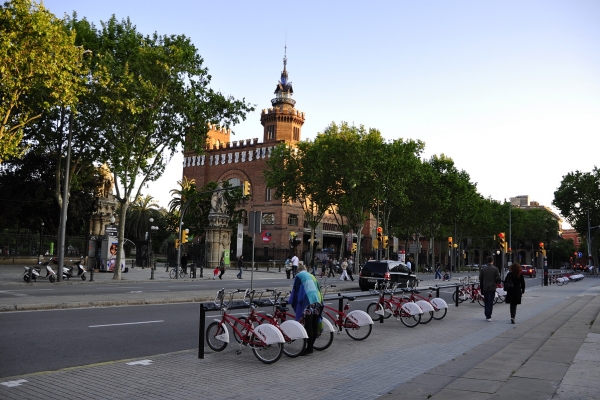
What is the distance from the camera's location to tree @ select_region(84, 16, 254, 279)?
27.4m

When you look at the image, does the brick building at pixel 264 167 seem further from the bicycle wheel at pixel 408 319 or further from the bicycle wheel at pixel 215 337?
the bicycle wheel at pixel 215 337

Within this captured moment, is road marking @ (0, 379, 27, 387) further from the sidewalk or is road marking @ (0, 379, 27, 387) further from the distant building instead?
the distant building

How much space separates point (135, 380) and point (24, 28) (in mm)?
17466

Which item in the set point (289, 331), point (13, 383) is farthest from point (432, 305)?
point (13, 383)

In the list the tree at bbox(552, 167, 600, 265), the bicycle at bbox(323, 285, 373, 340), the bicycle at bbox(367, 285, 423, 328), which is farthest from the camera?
the tree at bbox(552, 167, 600, 265)

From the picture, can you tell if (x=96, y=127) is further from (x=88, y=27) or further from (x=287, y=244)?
(x=287, y=244)

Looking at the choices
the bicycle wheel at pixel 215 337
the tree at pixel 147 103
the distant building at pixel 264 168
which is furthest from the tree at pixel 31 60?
the distant building at pixel 264 168

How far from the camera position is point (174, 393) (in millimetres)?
6406

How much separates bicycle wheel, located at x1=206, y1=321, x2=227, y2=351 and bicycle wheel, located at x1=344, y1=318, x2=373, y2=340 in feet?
8.59

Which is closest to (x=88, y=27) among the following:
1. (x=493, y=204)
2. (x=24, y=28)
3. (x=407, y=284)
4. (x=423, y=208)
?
(x=24, y=28)

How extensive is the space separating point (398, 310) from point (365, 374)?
18.5ft

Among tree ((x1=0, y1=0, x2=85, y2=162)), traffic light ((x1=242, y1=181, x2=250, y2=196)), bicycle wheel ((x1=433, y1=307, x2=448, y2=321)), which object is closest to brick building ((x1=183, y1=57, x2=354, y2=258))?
traffic light ((x1=242, y1=181, x2=250, y2=196))

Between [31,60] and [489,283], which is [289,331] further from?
[31,60]

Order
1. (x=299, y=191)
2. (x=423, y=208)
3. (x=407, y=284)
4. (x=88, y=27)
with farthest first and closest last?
(x=423, y=208) < (x=299, y=191) < (x=88, y=27) < (x=407, y=284)
